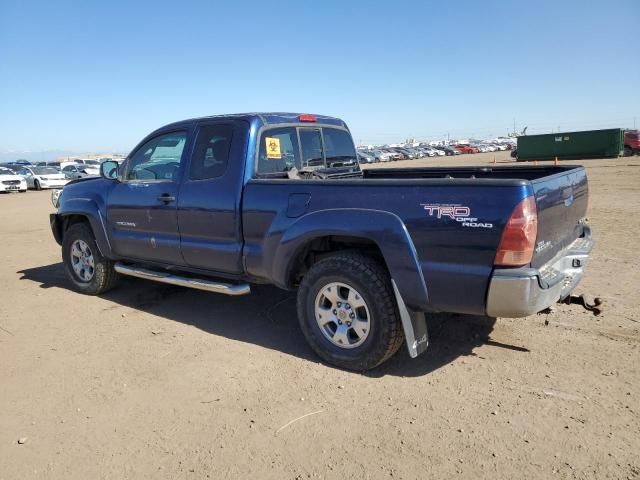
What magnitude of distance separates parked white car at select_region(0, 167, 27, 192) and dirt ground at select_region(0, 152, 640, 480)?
24864 mm

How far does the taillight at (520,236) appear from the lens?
2.97 metres

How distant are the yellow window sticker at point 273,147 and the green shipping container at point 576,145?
3615 cm

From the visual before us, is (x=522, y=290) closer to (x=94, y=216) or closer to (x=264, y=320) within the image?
(x=264, y=320)

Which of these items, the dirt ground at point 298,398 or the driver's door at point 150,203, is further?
the driver's door at point 150,203

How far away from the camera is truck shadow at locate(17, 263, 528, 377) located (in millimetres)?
4004

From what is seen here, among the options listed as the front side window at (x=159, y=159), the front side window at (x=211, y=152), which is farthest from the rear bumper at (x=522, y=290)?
the front side window at (x=159, y=159)

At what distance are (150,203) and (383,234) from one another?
8.81 ft

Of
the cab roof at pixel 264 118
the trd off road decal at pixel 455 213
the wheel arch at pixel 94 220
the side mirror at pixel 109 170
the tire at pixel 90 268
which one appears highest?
the cab roof at pixel 264 118

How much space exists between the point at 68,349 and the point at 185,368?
4.13ft

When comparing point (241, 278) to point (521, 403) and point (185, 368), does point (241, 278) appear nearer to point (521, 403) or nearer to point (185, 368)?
point (185, 368)

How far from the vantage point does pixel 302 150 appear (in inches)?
192

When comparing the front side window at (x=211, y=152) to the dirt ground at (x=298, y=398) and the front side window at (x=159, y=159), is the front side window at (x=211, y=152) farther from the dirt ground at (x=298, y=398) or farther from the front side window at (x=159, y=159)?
the dirt ground at (x=298, y=398)

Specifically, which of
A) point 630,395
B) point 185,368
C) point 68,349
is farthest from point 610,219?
point 68,349

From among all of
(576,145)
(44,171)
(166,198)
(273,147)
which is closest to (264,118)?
(273,147)
